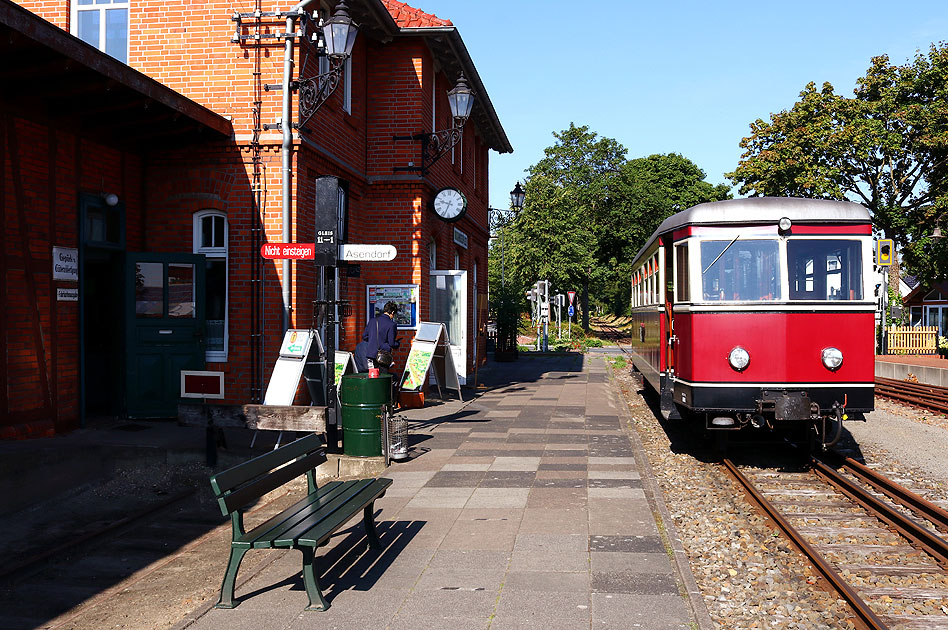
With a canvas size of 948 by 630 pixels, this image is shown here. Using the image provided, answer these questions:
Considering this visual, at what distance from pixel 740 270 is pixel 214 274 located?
778 centimetres

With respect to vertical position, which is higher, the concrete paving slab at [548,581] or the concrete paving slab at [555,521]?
the concrete paving slab at [555,521]

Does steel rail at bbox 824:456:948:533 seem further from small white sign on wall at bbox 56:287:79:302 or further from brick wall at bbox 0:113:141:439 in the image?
small white sign on wall at bbox 56:287:79:302

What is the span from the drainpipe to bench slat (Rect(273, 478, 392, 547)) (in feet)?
20.8

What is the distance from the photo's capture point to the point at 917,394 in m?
18.0

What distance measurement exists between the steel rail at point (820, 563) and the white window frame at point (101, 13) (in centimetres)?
1103

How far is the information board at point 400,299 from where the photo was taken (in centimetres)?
1606

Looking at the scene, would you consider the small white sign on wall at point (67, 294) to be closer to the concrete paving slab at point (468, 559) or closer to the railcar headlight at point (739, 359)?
the concrete paving slab at point (468, 559)

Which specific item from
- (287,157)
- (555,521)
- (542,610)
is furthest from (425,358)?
(542,610)

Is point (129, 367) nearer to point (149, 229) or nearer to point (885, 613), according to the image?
point (149, 229)

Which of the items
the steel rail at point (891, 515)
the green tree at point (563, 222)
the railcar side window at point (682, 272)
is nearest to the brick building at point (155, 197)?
the railcar side window at point (682, 272)

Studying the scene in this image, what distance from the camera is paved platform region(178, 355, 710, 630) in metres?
4.70

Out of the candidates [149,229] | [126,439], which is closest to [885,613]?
[126,439]

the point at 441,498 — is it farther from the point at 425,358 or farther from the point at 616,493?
the point at 425,358

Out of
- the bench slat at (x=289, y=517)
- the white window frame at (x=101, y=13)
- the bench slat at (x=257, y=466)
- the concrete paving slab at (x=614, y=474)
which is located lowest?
the concrete paving slab at (x=614, y=474)
